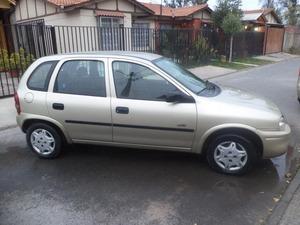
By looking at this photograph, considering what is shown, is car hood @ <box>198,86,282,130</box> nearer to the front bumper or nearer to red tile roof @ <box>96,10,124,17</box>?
the front bumper

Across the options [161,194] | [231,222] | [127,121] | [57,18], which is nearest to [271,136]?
[231,222]

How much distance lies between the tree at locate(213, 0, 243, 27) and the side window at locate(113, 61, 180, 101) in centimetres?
1756

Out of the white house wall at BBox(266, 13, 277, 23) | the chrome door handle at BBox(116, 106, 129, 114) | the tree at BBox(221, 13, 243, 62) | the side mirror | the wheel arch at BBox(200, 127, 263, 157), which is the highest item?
the white house wall at BBox(266, 13, 277, 23)

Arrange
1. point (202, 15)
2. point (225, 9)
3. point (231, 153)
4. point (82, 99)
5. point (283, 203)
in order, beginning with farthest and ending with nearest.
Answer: point (202, 15), point (225, 9), point (82, 99), point (231, 153), point (283, 203)

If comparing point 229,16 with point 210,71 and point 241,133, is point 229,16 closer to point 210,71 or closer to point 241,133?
point 210,71

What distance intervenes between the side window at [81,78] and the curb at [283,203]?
101 inches

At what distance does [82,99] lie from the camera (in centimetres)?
418

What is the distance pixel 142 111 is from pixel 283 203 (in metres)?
2.04

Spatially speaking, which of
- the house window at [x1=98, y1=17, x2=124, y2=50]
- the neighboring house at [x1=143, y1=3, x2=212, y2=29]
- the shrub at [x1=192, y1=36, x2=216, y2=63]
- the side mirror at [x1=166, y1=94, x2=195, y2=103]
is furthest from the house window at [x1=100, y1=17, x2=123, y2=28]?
the side mirror at [x1=166, y1=94, x2=195, y2=103]

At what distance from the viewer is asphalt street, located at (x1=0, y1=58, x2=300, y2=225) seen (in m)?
3.21

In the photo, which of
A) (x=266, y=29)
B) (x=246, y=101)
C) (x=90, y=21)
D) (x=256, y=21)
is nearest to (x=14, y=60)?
(x=90, y=21)

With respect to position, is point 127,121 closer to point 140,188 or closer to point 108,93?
point 108,93

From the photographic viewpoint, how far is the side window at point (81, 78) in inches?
164

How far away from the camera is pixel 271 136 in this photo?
376 cm
